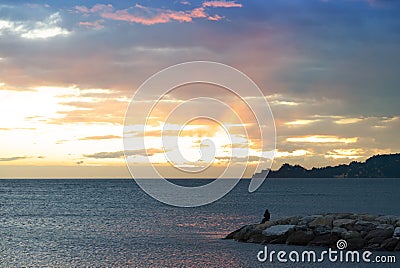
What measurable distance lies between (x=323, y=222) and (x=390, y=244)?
669 centimetres

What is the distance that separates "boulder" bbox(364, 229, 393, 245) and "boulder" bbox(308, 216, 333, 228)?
13.3 feet

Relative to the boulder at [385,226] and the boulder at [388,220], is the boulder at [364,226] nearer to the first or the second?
the boulder at [385,226]

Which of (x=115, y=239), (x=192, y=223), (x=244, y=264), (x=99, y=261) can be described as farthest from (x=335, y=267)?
(x=192, y=223)

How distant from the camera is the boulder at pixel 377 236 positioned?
4444 centimetres

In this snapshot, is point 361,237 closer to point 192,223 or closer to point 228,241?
point 228,241

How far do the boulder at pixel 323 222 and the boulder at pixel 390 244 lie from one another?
5465 millimetres

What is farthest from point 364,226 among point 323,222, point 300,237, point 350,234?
point 300,237

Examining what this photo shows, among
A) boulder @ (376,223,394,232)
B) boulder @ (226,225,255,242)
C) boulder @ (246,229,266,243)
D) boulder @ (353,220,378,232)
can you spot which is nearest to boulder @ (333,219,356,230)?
boulder @ (353,220,378,232)

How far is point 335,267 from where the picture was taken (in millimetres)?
38281

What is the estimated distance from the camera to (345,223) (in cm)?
4797

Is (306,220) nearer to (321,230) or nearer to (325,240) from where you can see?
(321,230)

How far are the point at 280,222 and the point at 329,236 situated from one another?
21.8ft

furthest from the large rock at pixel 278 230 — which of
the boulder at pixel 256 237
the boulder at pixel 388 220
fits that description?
the boulder at pixel 388 220

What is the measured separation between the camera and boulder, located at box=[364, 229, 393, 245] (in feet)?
146
